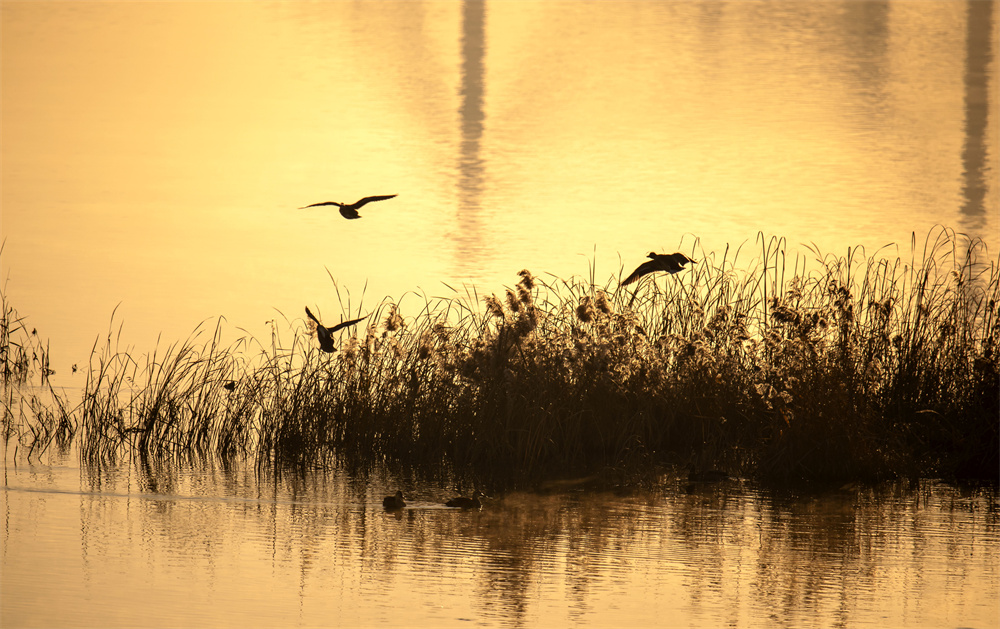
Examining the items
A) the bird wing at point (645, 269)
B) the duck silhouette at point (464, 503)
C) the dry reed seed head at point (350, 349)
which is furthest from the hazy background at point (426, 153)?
the duck silhouette at point (464, 503)

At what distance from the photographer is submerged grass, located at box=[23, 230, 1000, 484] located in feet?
25.1

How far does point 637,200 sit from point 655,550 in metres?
9.82

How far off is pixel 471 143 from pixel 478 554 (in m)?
Answer: 13.4

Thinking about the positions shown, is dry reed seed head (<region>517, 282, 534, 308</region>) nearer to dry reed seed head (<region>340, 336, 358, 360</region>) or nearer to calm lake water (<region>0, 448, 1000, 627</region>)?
dry reed seed head (<region>340, 336, 358, 360</region>)

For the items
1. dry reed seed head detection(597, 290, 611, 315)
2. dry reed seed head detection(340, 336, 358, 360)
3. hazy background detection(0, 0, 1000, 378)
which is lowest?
dry reed seed head detection(340, 336, 358, 360)

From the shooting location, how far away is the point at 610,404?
7.89m

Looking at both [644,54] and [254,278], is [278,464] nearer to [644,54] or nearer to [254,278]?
[254,278]

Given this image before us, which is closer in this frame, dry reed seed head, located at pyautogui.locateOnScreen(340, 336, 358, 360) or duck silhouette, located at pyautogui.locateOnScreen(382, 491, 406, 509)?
duck silhouette, located at pyautogui.locateOnScreen(382, 491, 406, 509)

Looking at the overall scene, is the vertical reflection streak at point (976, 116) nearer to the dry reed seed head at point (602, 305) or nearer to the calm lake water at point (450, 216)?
the calm lake water at point (450, 216)

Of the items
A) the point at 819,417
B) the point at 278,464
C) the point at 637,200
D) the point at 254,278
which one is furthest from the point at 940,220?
the point at 278,464

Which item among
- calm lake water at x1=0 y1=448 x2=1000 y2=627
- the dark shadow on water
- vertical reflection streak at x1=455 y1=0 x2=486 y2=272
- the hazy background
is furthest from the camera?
A: the dark shadow on water

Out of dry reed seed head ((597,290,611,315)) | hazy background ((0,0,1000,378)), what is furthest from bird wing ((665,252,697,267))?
hazy background ((0,0,1000,378))

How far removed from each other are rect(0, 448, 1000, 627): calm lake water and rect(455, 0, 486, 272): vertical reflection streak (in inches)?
223

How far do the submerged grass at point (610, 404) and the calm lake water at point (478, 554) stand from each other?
401 mm
